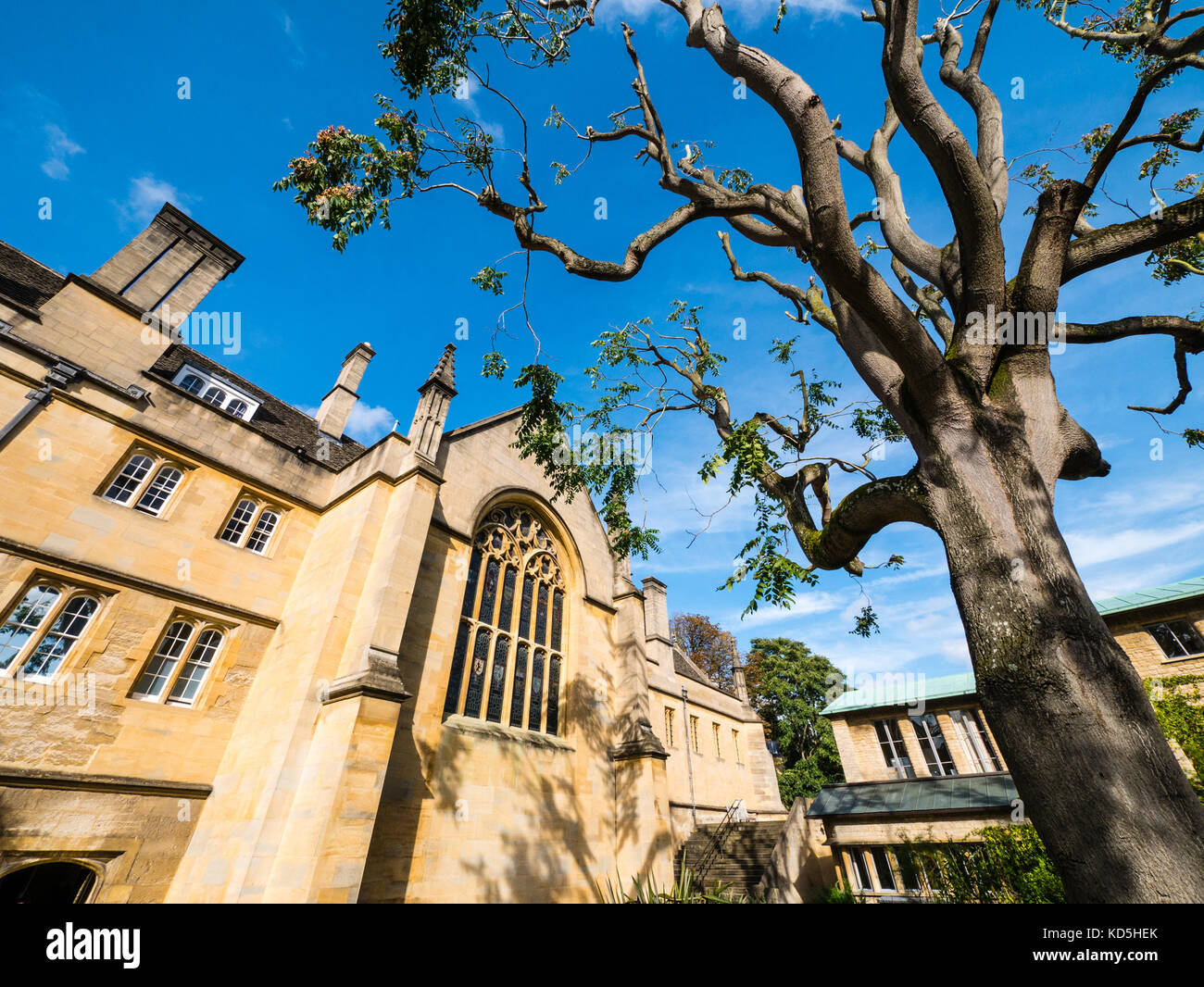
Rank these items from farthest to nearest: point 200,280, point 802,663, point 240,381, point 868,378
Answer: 1. point 802,663
2. point 240,381
3. point 200,280
4. point 868,378

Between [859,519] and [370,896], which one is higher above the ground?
[859,519]

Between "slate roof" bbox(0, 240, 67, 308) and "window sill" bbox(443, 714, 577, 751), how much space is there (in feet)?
36.4

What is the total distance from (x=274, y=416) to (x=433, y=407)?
5.95m

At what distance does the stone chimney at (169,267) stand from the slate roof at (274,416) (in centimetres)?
139

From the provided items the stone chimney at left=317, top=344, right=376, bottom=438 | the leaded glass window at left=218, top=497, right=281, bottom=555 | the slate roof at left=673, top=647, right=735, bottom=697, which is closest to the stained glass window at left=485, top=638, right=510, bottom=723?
the leaded glass window at left=218, top=497, right=281, bottom=555

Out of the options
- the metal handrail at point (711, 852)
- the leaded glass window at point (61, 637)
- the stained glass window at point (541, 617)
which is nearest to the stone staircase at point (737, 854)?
the metal handrail at point (711, 852)

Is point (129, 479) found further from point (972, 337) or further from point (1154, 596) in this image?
point (1154, 596)

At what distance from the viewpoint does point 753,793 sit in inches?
882

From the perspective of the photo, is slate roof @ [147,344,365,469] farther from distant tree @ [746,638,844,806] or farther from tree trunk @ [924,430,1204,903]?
distant tree @ [746,638,844,806]

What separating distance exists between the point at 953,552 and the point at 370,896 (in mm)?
9797

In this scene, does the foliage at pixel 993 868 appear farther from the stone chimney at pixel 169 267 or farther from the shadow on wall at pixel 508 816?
the stone chimney at pixel 169 267

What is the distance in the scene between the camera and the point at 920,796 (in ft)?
47.7
